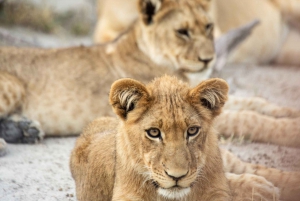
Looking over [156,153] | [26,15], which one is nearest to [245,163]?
[156,153]

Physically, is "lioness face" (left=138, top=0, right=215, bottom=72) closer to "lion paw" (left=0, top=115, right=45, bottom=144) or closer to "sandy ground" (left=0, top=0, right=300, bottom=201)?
"sandy ground" (left=0, top=0, right=300, bottom=201)

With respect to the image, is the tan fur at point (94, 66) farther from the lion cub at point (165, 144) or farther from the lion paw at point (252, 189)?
the lion cub at point (165, 144)

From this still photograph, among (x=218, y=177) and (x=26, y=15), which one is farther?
(x=26, y=15)

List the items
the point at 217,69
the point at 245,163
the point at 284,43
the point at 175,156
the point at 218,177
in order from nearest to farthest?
1. the point at 175,156
2. the point at 218,177
3. the point at 245,163
4. the point at 217,69
5. the point at 284,43

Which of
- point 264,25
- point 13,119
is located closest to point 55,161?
point 13,119

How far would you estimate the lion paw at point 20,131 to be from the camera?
443 cm

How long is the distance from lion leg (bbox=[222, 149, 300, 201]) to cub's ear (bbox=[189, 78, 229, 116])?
28.6 inches

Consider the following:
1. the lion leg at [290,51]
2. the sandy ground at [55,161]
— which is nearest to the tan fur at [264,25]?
the lion leg at [290,51]

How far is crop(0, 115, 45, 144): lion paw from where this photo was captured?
14.5 ft

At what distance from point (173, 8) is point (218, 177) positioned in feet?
7.17

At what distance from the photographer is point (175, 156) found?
2.51 metres

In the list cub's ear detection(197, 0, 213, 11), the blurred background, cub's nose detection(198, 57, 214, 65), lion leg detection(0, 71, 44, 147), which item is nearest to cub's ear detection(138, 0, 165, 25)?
cub's ear detection(197, 0, 213, 11)

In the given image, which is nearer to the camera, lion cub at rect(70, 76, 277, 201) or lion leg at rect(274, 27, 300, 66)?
lion cub at rect(70, 76, 277, 201)

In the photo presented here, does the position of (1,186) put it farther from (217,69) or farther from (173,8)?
(217,69)
